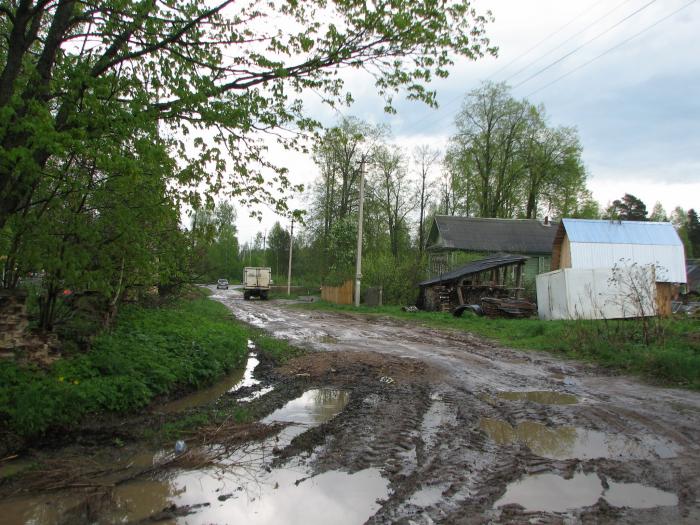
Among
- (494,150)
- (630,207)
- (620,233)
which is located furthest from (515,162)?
(630,207)

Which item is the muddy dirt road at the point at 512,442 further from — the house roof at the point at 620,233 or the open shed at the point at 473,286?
the house roof at the point at 620,233

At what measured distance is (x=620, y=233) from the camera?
24938mm

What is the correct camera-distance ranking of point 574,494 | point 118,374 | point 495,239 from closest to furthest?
point 574,494, point 118,374, point 495,239

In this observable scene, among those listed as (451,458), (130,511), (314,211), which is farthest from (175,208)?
(314,211)

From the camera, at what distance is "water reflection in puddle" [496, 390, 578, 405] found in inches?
288

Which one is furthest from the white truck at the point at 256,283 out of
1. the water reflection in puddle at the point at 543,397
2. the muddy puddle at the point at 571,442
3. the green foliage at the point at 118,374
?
the muddy puddle at the point at 571,442

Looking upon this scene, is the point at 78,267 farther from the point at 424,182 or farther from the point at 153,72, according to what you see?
the point at 424,182

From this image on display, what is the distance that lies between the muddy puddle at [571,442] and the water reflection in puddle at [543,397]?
4.04 ft

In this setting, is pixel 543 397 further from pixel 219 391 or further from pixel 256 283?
pixel 256 283

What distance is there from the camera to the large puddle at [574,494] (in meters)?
4.00

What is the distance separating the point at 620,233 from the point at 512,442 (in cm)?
2295

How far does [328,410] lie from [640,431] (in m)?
3.85

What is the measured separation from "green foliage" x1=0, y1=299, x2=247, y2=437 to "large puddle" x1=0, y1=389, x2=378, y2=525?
4.52 feet

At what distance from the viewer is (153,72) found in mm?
7191
